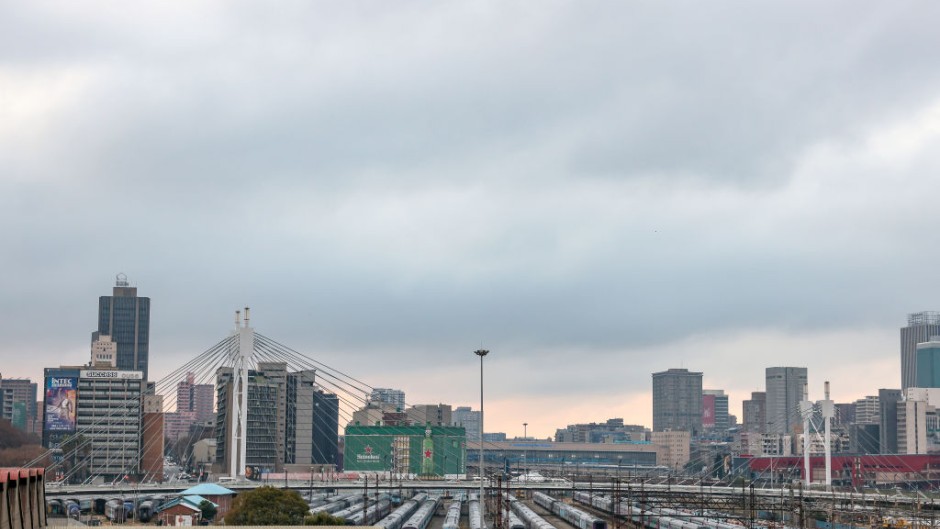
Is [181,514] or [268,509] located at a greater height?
[268,509]

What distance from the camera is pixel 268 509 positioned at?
110 metres

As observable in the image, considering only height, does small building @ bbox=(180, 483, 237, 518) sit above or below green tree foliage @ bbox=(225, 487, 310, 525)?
below

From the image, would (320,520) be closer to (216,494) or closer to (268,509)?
(268,509)

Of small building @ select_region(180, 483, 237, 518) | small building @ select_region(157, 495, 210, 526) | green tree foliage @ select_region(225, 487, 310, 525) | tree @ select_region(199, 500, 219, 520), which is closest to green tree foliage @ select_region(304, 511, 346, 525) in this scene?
green tree foliage @ select_region(225, 487, 310, 525)

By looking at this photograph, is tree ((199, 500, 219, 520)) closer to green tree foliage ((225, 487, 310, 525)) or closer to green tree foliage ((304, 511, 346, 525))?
green tree foliage ((225, 487, 310, 525))

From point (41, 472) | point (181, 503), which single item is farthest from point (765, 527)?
point (41, 472)

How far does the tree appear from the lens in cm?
13364

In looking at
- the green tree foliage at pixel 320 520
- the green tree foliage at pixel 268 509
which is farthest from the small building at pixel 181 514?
the green tree foliage at pixel 320 520

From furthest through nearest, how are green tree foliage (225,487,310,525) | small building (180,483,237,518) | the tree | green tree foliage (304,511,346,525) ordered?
1. small building (180,483,237,518)
2. the tree
3. green tree foliage (225,487,310,525)
4. green tree foliage (304,511,346,525)

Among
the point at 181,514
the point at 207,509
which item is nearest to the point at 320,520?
the point at 181,514

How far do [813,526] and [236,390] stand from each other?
73375mm

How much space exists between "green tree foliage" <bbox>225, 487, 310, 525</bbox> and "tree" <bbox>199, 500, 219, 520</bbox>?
68.7 feet

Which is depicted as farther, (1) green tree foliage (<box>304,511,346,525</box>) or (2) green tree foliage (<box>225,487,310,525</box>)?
(2) green tree foliage (<box>225,487,310,525</box>)

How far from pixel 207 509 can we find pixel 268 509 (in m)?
28.8
